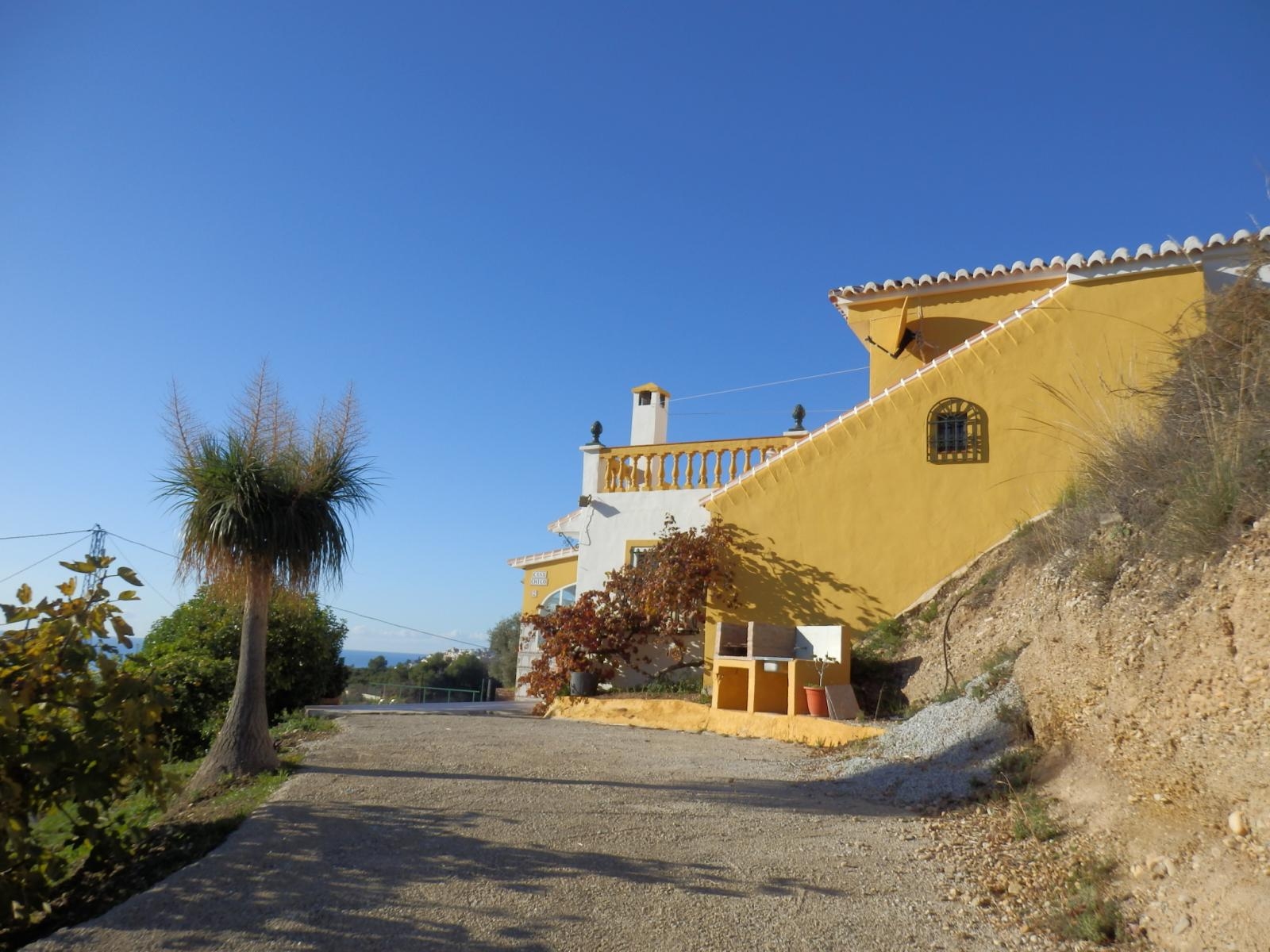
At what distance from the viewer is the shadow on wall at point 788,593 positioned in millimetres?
11875

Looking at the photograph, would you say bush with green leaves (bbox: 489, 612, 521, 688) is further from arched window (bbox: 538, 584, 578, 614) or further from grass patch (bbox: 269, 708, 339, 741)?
grass patch (bbox: 269, 708, 339, 741)

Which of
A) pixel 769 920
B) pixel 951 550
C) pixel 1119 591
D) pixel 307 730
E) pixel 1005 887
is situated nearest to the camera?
pixel 769 920

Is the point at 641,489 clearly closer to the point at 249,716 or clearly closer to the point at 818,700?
the point at 818,700

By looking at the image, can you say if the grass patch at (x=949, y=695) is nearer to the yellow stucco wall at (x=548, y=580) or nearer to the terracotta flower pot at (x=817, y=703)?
the terracotta flower pot at (x=817, y=703)

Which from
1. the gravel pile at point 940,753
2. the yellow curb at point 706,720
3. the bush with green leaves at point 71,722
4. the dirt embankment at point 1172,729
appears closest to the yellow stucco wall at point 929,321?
the yellow curb at point 706,720

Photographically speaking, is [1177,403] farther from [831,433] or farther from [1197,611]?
[831,433]

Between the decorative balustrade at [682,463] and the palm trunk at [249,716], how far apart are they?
8231 millimetres

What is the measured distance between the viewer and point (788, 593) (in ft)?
40.5

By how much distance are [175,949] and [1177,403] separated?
21.9 ft

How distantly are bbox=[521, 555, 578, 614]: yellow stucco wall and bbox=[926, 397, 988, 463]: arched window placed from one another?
30.5ft

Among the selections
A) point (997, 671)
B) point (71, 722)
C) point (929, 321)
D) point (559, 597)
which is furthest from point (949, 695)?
point (559, 597)

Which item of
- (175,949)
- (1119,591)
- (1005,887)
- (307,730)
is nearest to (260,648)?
(307,730)

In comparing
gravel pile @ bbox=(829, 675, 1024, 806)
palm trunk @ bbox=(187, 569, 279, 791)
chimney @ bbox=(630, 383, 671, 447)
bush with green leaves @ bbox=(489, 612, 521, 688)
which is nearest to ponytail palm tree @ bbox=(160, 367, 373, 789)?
palm trunk @ bbox=(187, 569, 279, 791)

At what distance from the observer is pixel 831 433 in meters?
12.5
